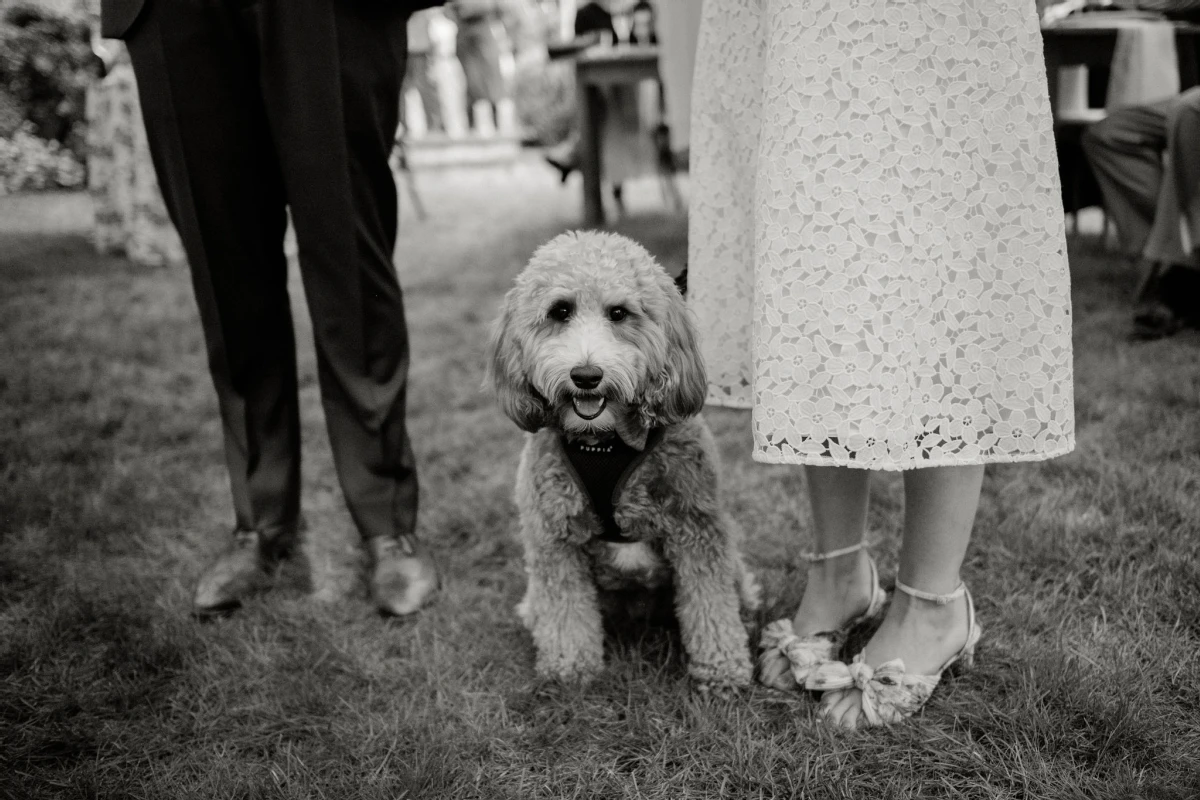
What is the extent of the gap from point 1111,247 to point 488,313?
451 centimetres

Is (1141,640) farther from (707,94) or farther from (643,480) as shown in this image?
(707,94)

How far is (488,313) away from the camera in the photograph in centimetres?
535

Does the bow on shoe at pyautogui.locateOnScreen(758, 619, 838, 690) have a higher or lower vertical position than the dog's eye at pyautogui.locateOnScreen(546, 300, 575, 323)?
lower

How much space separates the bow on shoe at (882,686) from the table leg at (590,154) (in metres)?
5.58

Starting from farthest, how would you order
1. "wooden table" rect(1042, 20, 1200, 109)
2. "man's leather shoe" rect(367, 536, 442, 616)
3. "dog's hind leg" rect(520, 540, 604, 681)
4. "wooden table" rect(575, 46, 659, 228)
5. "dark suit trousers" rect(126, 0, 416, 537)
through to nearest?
"wooden table" rect(575, 46, 659, 228)
"wooden table" rect(1042, 20, 1200, 109)
"man's leather shoe" rect(367, 536, 442, 616)
"dark suit trousers" rect(126, 0, 416, 537)
"dog's hind leg" rect(520, 540, 604, 681)

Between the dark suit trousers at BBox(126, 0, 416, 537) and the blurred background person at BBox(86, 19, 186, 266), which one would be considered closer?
the dark suit trousers at BBox(126, 0, 416, 537)

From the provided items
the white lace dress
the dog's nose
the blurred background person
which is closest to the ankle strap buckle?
the white lace dress

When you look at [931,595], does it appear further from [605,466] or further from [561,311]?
[561,311]

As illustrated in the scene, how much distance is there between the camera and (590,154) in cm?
695

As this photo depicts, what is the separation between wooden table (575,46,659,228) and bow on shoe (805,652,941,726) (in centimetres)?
558

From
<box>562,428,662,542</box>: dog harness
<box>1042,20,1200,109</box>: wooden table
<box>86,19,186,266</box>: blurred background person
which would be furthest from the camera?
<box>86,19,186,266</box>: blurred background person

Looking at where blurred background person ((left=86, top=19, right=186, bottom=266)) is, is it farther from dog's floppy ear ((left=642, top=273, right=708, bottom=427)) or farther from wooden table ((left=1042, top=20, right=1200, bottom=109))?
wooden table ((left=1042, top=20, right=1200, bottom=109))

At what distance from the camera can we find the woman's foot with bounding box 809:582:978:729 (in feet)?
5.72

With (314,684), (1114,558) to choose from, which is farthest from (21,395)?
(1114,558)
